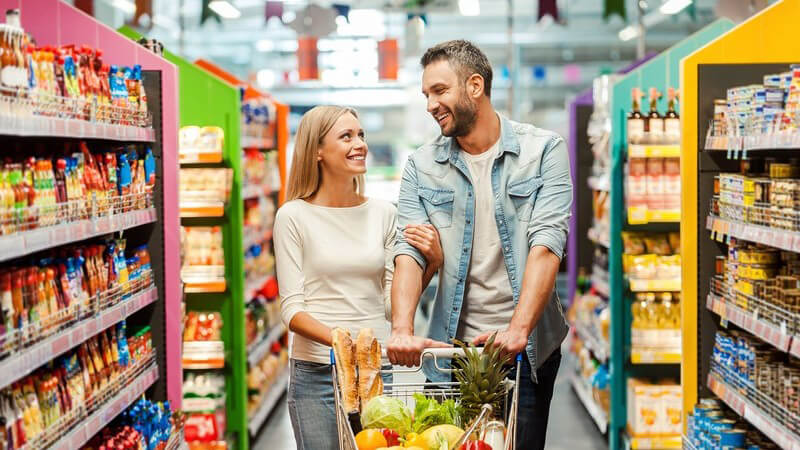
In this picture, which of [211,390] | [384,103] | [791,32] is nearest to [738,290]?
[791,32]

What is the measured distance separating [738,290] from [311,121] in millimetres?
1813

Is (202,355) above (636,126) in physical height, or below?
below

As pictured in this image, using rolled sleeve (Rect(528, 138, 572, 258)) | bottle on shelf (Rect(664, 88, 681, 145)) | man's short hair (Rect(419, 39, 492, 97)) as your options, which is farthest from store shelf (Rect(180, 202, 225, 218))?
rolled sleeve (Rect(528, 138, 572, 258))

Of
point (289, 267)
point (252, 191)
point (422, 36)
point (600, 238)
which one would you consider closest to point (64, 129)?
point (289, 267)

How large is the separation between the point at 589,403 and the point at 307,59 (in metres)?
7.55

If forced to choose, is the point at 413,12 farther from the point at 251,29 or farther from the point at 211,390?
the point at 251,29

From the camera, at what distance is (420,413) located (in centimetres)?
249

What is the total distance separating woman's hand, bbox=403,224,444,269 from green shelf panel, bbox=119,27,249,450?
3.14 m

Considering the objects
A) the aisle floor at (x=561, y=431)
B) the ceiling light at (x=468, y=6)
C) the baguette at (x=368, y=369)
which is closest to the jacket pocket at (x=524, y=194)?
the baguette at (x=368, y=369)

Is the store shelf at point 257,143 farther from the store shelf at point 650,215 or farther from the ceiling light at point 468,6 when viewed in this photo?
the ceiling light at point 468,6

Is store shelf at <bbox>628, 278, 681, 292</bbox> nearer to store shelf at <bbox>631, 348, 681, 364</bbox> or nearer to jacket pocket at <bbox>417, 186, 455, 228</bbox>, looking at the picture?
store shelf at <bbox>631, 348, 681, 364</bbox>

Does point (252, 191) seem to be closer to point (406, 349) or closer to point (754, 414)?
point (754, 414)

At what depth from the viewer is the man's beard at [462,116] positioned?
299 centimetres

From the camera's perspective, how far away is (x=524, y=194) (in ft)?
9.93
